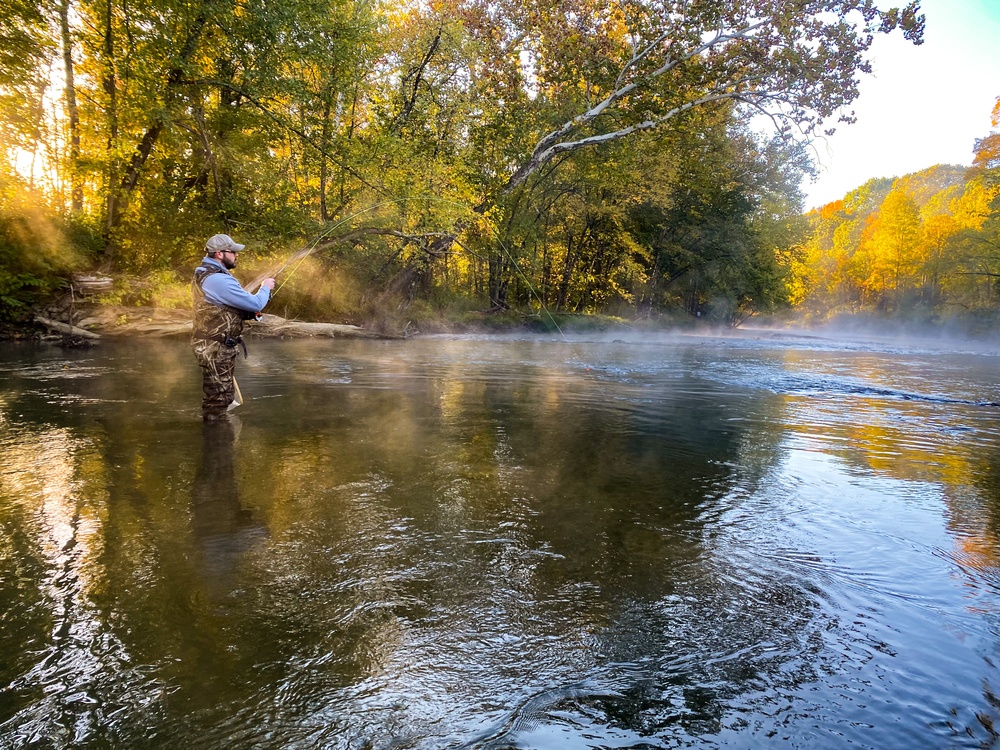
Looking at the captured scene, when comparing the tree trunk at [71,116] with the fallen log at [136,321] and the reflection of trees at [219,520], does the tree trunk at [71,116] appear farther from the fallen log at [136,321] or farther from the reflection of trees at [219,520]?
the reflection of trees at [219,520]

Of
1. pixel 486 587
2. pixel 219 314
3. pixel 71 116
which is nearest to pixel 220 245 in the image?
pixel 219 314

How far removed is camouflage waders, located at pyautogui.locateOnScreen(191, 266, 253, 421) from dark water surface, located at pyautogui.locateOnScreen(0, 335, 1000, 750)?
0.41m

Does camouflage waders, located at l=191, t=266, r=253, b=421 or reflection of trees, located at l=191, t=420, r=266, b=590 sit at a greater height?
camouflage waders, located at l=191, t=266, r=253, b=421

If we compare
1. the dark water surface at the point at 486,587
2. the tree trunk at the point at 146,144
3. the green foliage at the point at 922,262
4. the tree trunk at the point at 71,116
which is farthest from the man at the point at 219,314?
the green foliage at the point at 922,262

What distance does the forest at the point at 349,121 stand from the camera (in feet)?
50.9

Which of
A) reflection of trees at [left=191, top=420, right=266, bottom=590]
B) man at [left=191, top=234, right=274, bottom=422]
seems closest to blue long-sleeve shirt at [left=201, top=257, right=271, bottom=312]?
man at [left=191, top=234, right=274, bottom=422]

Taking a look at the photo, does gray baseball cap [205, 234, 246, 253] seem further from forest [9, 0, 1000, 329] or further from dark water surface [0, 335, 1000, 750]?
forest [9, 0, 1000, 329]

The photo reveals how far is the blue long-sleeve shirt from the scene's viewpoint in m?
7.33

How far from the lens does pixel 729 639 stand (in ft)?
9.44

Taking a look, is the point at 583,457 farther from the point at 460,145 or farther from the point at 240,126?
the point at 460,145

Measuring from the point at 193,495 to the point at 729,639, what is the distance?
4.02 metres

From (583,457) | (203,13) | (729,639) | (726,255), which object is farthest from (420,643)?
(726,255)

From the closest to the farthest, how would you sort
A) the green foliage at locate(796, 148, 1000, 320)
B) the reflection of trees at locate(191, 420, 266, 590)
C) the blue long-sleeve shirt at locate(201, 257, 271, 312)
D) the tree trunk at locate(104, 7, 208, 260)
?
the reflection of trees at locate(191, 420, 266, 590) < the blue long-sleeve shirt at locate(201, 257, 271, 312) < the tree trunk at locate(104, 7, 208, 260) < the green foliage at locate(796, 148, 1000, 320)

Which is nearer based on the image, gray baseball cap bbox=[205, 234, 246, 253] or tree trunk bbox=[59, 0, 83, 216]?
gray baseball cap bbox=[205, 234, 246, 253]
